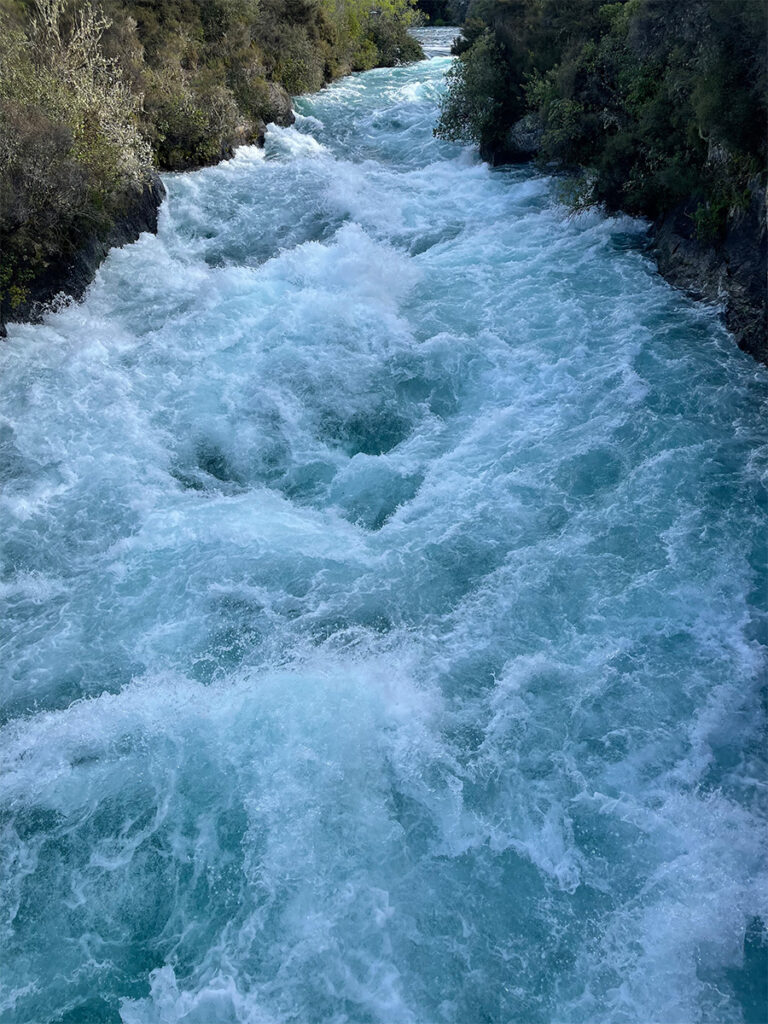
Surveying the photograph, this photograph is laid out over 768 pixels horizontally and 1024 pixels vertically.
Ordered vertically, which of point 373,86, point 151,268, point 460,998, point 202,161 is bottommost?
point 460,998

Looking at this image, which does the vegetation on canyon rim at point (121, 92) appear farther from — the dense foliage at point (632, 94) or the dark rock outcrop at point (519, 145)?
the dark rock outcrop at point (519, 145)

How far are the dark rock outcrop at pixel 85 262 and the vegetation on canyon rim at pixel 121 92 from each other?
15cm

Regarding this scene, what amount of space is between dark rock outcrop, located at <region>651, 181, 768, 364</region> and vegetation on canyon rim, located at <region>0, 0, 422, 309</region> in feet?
45.8

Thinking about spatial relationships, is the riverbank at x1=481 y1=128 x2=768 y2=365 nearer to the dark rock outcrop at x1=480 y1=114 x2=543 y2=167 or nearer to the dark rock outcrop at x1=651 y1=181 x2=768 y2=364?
the dark rock outcrop at x1=651 y1=181 x2=768 y2=364

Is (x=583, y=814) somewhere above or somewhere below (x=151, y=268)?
below

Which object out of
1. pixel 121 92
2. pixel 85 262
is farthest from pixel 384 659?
pixel 121 92

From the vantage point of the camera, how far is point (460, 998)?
6602 mm

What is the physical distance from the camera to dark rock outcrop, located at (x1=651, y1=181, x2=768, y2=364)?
1391 centimetres

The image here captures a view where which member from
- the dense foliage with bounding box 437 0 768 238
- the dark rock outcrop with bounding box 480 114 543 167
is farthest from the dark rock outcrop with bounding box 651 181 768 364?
the dark rock outcrop with bounding box 480 114 543 167

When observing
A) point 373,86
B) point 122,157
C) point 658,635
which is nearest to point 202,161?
point 122,157

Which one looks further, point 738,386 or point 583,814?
point 738,386

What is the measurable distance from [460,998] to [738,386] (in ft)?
36.2

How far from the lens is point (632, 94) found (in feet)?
58.1

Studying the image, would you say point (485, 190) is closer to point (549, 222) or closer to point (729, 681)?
point (549, 222)
